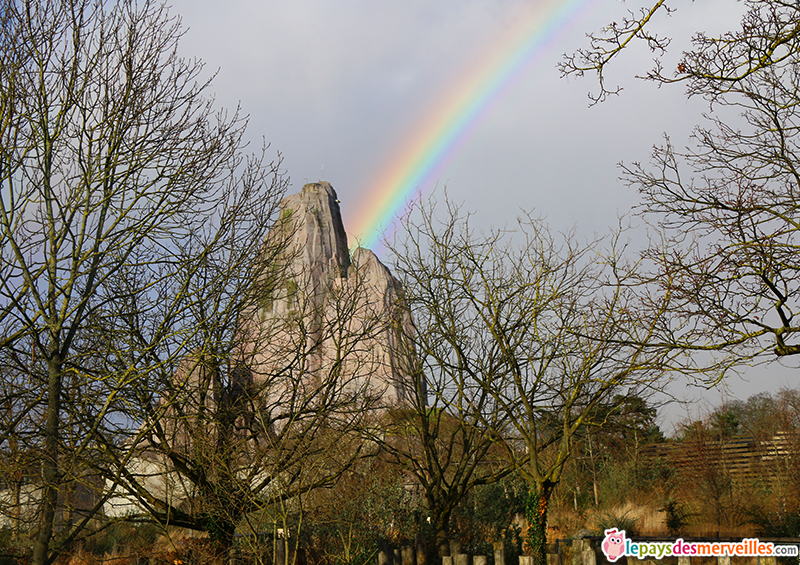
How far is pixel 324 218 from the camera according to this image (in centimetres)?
4525

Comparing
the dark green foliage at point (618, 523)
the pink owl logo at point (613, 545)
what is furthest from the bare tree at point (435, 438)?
→ the dark green foliage at point (618, 523)

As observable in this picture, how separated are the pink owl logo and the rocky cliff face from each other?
370cm

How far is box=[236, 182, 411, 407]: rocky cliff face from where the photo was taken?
7.81 metres

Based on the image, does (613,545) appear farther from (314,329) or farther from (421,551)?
(314,329)

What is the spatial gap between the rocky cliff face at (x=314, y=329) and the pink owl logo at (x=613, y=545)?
12.2 feet

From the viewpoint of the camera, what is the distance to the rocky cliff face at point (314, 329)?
7809 millimetres

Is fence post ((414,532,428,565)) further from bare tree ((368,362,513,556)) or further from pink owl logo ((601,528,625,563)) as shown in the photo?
pink owl logo ((601,528,625,563))

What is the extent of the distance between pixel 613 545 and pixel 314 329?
5.27 metres

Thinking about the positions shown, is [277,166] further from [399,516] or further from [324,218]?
[324,218]

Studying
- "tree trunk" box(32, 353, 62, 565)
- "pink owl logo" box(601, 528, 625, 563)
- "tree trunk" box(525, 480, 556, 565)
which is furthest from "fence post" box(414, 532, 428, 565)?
"tree trunk" box(32, 353, 62, 565)

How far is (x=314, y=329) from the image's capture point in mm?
9320

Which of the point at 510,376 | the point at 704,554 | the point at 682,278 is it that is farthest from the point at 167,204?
the point at 704,554

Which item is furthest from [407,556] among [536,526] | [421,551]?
[536,526]

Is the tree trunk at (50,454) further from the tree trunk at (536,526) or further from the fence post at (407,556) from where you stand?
the tree trunk at (536,526)
